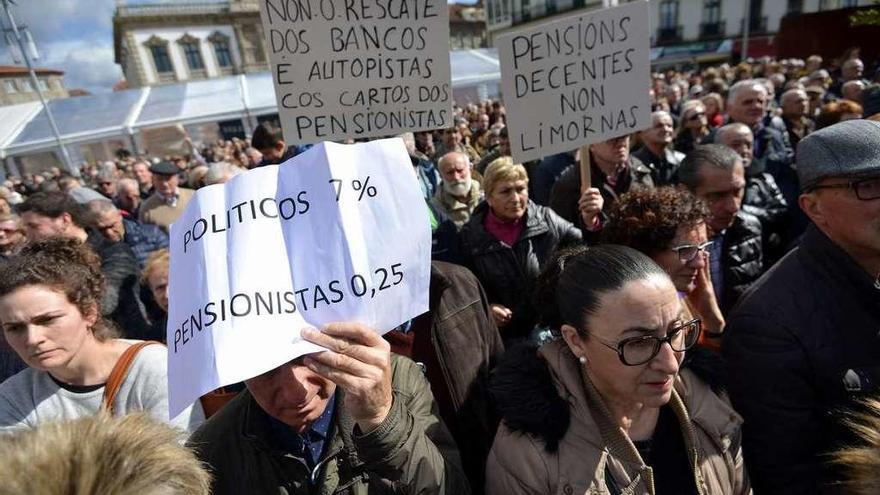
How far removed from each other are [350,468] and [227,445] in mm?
347

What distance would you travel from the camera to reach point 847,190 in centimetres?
137

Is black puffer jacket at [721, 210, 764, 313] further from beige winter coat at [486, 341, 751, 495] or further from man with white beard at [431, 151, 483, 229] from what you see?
man with white beard at [431, 151, 483, 229]

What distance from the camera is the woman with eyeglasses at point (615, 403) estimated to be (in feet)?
4.33

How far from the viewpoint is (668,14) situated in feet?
120

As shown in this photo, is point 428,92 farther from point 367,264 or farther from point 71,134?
point 71,134

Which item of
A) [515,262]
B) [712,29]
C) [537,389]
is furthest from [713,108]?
[712,29]

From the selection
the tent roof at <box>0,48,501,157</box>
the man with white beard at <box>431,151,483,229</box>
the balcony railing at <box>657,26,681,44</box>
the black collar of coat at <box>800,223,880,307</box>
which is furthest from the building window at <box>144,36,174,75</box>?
the black collar of coat at <box>800,223,880,307</box>

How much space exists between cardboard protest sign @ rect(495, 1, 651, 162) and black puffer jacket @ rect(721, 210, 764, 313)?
82 centimetres

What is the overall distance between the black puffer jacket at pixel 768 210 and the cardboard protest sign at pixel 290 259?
8.24 feet

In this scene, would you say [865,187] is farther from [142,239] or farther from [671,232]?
[142,239]

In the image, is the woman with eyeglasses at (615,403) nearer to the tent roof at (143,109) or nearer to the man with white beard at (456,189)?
the man with white beard at (456,189)

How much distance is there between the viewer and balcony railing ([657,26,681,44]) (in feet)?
119

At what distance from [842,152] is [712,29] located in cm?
4200

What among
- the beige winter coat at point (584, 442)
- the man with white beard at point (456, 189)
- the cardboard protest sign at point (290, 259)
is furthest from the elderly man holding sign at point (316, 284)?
the man with white beard at point (456, 189)
